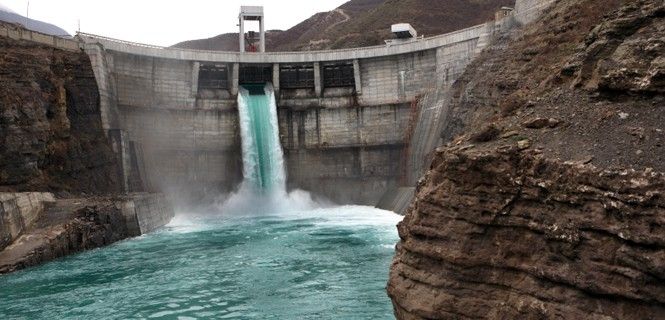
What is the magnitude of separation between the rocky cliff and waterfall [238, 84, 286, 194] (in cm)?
3296

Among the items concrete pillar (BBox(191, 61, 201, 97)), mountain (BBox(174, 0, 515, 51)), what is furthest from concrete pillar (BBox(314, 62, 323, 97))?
mountain (BBox(174, 0, 515, 51))

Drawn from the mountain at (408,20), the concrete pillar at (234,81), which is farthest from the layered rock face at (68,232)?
the mountain at (408,20)

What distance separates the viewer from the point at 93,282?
16422 mm

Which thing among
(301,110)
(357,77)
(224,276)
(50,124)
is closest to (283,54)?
(301,110)

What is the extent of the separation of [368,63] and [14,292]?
3105 cm

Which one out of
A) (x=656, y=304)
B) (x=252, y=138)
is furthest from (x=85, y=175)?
(x=656, y=304)

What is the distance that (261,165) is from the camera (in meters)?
41.1

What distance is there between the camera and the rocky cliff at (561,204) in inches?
209

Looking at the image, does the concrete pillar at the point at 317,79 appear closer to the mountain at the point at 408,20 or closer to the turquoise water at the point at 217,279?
the turquoise water at the point at 217,279

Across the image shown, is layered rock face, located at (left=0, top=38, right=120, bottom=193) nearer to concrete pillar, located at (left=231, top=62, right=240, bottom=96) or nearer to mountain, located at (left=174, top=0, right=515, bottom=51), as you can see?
concrete pillar, located at (left=231, top=62, right=240, bottom=96)

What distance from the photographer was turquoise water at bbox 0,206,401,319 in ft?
42.0

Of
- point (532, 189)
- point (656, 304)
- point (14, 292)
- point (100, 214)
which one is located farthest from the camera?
point (100, 214)

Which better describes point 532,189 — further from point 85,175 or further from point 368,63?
point 368,63

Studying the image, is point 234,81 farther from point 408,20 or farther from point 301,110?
point 408,20
